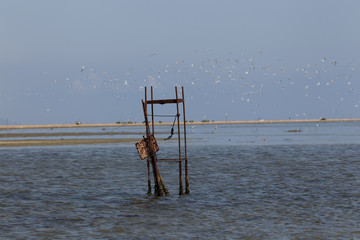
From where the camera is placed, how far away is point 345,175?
108 feet

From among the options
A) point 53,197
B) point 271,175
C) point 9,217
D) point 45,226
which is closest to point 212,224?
point 45,226

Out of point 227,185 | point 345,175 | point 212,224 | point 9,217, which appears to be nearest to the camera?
point 212,224

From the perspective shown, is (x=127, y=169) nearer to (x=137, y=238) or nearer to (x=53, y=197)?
(x=53, y=197)

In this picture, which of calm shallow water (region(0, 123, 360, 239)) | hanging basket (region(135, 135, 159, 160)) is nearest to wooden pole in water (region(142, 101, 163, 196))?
hanging basket (region(135, 135, 159, 160))

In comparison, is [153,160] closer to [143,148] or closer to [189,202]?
[143,148]

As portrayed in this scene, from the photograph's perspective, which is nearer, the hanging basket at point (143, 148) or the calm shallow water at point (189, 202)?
the calm shallow water at point (189, 202)

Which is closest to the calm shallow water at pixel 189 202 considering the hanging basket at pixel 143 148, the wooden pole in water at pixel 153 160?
the wooden pole in water at pixel 153 160

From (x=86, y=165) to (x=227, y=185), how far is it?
52.1 ft

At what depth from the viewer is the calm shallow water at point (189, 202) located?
57.1 feet

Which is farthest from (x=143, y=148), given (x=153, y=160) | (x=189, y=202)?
(x=189, y=202)

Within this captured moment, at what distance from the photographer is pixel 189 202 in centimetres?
2312

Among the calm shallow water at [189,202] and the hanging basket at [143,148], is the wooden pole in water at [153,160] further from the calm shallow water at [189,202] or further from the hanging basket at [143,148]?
the calm shallow water at [189,202]

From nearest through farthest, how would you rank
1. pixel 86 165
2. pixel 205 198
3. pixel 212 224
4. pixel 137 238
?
1. pixel 137 238
2. pixel 212 224
3. pixel 205 198
4. pixel 86 165

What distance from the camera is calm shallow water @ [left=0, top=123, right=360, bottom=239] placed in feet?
57.1
